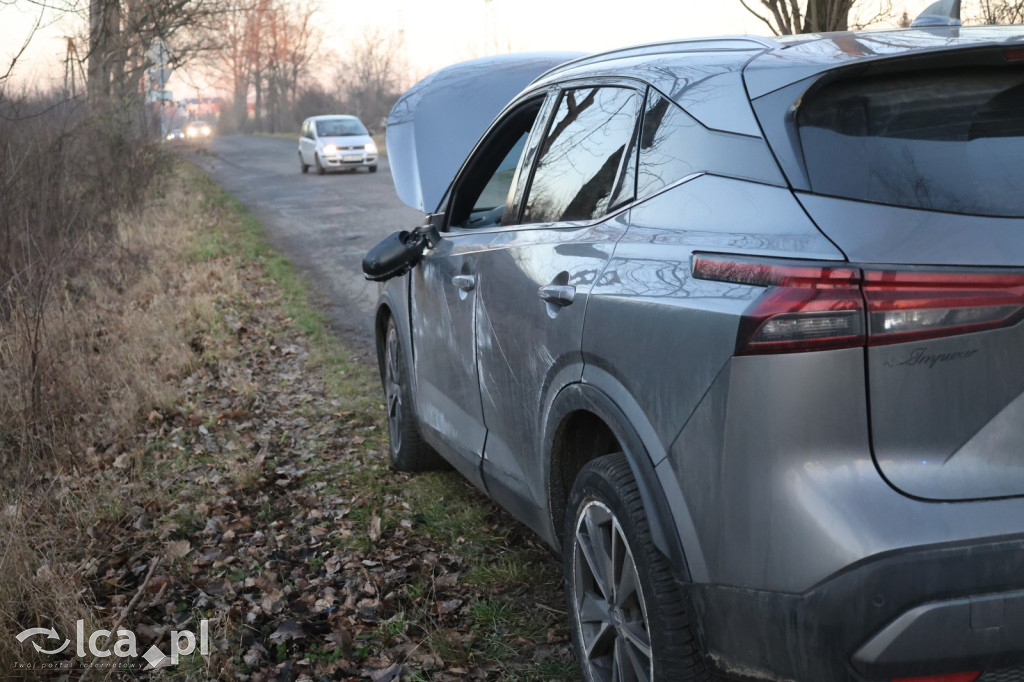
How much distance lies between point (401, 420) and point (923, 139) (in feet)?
11.5

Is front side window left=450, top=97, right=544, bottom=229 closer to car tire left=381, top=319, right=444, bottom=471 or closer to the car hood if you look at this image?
the car hood

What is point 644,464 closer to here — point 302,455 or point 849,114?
point 849,114

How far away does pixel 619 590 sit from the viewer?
2.79 m

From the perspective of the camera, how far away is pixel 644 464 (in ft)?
8.47

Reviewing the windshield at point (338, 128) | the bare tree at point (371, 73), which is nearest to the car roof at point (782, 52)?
the windshield at point (338, 128)

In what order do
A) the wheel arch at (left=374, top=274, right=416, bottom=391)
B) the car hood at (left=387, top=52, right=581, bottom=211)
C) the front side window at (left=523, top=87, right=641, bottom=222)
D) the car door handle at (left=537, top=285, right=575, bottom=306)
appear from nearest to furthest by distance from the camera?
the car door handle at (left=537, top=285, right=575, bottom=306), the front side window at (left=523, top=87, right=641, bottom=222), the wheel arch at (left=374, top=274, right=416, bottom=391), the car hood at (left=387, top=52, right=581, bottom=211)

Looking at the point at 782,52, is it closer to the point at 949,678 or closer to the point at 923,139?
the point at 923,139

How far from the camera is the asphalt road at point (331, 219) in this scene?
11.2 m

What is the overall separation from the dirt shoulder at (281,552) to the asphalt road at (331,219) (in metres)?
2.40

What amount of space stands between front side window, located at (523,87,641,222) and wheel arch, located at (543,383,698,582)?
23.5 inches

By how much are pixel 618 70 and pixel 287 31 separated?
82.0 metres

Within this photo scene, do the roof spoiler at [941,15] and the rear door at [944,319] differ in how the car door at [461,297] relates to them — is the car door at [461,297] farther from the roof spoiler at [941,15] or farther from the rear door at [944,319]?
the rear door at [944,319]

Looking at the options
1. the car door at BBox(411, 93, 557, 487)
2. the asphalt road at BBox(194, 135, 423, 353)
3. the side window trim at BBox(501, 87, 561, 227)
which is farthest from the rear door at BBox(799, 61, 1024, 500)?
the asphalt road at BBox(194, 135, 423, 353)

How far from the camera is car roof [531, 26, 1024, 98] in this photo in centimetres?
253
